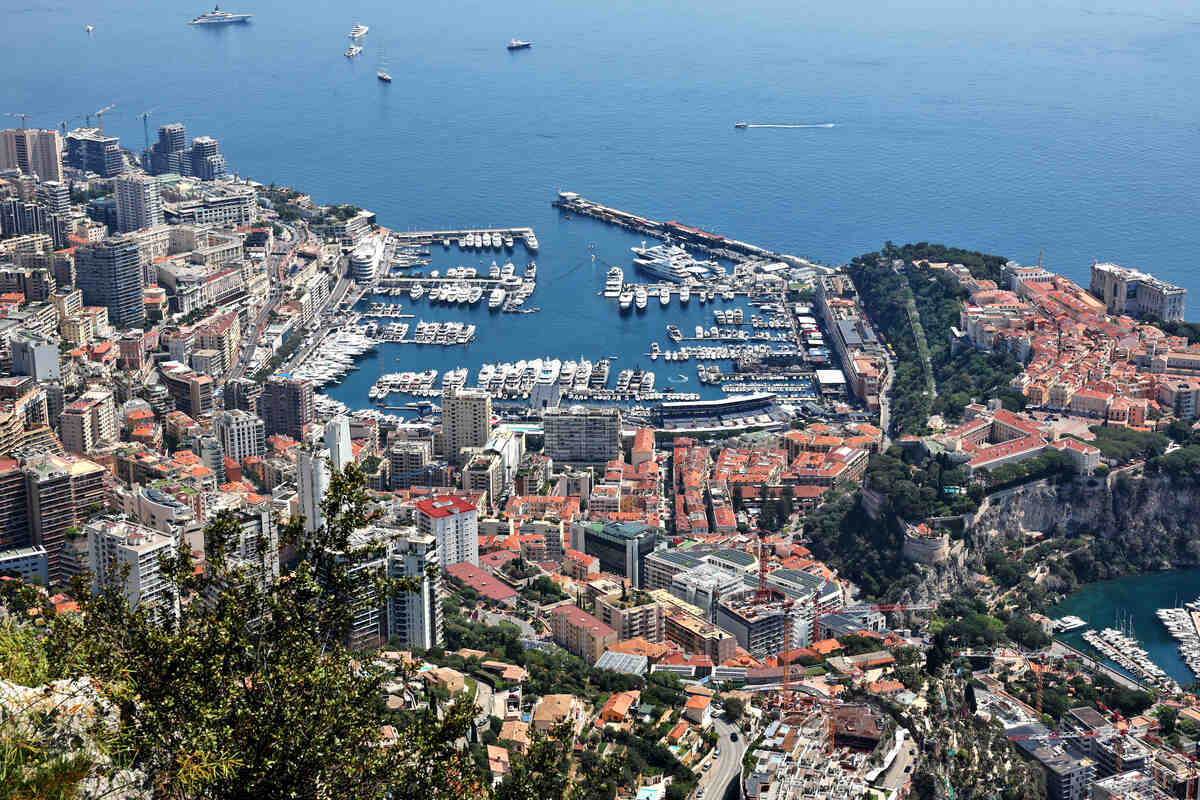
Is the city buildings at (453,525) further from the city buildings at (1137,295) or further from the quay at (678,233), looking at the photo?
the quay at (678,233)

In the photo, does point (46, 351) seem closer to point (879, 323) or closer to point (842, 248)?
point (879, 323)

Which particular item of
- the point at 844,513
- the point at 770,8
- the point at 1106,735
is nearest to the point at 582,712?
the point at 1106,735

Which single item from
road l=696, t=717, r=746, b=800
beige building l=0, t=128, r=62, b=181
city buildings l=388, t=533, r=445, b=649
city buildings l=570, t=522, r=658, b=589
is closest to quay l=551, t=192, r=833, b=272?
beige building l=0, t=128, r=62, b=181

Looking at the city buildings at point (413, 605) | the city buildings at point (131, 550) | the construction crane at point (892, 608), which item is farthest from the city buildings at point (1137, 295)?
the city buildings at point (131, 550)

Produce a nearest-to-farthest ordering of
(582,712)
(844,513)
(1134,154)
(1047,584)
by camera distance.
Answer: (582,712)
(1047,584)
(844,513)
(1134,154)

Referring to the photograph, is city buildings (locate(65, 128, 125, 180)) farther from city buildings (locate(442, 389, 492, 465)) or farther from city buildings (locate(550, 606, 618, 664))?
city buildings (locate(550, 606, 618, 664))

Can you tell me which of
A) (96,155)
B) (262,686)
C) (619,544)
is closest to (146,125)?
(96,155)
